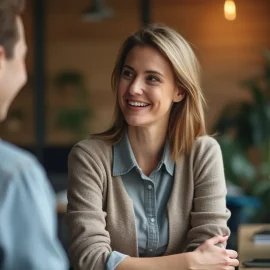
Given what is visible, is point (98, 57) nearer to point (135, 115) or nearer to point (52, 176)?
point (52, 176)

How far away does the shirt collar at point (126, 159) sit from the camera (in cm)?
240

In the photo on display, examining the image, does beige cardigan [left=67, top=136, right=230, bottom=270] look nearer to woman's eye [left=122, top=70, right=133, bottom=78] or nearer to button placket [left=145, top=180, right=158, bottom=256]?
button placket [left=145, top=180, right=158, bottom=256]

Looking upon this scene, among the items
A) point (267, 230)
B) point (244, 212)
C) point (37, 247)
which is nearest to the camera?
point (37, 247)

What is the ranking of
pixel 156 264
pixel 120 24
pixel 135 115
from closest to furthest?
pixel 156 264 → pixel 135 115 → pixel 120 24

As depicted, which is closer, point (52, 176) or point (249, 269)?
point (249, 269)

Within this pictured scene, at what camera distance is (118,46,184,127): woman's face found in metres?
2.36

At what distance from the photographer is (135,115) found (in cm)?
235

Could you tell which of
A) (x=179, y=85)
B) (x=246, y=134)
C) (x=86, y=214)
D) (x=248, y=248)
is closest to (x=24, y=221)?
(x=86, y=214)

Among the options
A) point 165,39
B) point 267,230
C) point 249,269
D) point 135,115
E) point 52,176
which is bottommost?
point 52,176

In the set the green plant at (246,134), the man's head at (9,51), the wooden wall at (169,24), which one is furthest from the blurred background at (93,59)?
the man's head at (9,51)

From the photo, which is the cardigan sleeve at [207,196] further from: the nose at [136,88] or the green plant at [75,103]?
the green plant at [75,103]

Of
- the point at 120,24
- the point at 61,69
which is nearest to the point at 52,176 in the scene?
the point at 61,69

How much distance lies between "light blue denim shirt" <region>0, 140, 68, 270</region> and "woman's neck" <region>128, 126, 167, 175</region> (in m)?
1.33

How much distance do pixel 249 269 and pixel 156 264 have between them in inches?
17.0
